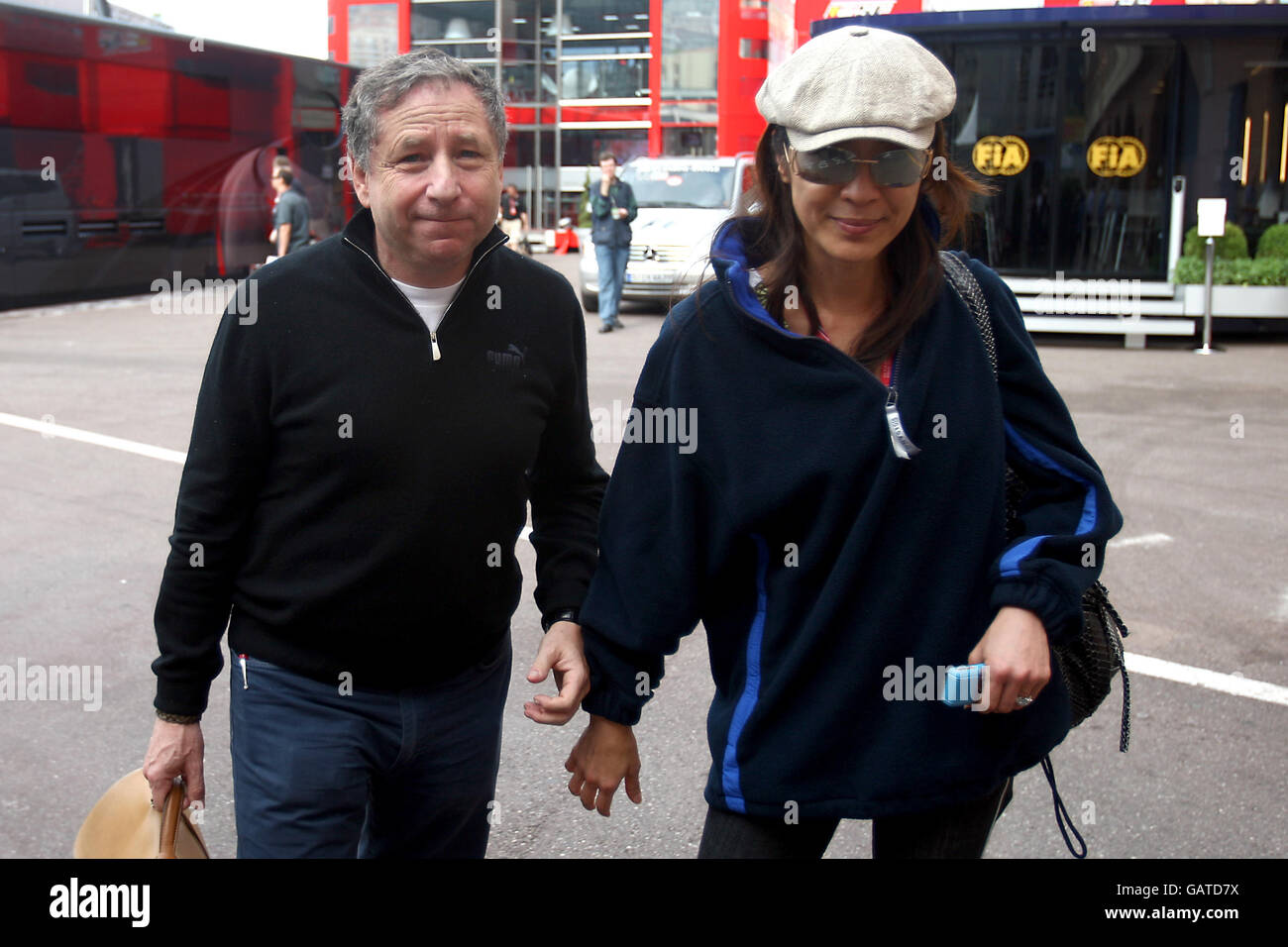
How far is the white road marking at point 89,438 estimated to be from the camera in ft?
29.5

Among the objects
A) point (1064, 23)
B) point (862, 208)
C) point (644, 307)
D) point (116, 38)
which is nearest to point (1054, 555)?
point (862, 208)

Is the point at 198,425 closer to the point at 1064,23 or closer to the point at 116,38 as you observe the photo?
the point at 1064,23

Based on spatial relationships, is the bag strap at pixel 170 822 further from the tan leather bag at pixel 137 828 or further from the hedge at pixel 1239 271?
the hedge at pixel 1239 271

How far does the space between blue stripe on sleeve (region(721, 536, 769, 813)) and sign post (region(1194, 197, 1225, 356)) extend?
44.2 feet

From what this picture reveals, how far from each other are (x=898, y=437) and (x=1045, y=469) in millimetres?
282

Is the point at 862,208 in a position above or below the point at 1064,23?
below

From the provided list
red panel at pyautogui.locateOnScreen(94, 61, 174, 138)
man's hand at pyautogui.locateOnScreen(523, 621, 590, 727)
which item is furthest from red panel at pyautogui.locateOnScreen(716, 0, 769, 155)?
man's hand at pyautogui.locateOnScreen(523, 621, 590, 727)

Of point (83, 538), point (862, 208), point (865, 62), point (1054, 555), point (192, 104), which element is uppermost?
point (192, 104)

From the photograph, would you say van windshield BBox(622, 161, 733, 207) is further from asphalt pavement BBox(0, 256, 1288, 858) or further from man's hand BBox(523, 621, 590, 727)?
man's hand BBox(523, 621, 590, 727)

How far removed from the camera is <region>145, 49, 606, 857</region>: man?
7.57ft

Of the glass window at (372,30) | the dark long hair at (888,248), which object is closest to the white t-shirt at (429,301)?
the dark long hair at (888,248)

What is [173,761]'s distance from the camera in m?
2.38

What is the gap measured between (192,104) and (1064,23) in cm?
1213

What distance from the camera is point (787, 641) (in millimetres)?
2094
